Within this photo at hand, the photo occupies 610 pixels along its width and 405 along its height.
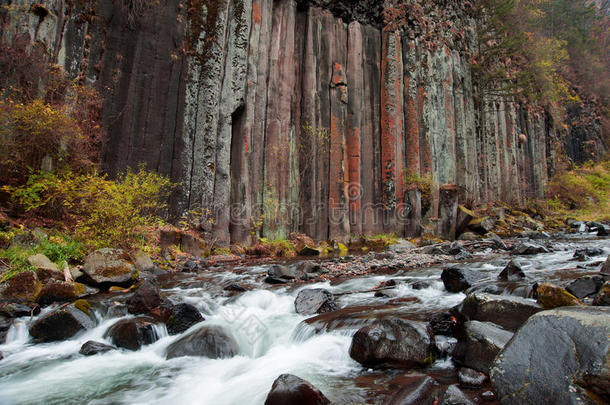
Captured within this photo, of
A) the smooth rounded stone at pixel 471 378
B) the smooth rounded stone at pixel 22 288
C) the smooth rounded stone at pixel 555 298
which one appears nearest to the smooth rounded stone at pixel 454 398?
the smooth rounded stone at pixel 471 378

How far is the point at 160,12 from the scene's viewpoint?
10.9 meters

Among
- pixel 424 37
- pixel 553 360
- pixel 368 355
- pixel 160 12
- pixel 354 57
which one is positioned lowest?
pixel 368 355

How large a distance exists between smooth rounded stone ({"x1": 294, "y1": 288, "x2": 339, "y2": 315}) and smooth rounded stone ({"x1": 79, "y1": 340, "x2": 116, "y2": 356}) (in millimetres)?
2379

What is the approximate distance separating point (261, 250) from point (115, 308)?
6.18m

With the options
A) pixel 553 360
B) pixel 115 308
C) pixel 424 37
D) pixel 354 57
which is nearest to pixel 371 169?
pixel 354 57

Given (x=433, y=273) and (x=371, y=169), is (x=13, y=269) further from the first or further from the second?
(x=371, y=169)

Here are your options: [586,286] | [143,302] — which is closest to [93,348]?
[143,302]

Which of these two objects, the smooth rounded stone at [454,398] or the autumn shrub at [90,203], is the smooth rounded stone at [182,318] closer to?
the smooth rounded stone at [454,398]

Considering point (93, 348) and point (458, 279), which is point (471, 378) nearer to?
point (458, 279)

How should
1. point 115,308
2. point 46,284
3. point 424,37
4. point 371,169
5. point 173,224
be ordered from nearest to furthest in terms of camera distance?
point 115,308 → point 46,284 → point 173,224 → point 371,169 → point 424,37

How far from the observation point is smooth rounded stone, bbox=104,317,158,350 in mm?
4094

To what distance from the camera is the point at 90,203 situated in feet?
25.2

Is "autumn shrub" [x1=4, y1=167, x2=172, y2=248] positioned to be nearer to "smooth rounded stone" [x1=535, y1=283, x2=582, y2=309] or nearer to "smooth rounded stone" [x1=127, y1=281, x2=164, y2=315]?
"smooth rounded stone" [x1=127, y1=281, x2=164, y2=315]

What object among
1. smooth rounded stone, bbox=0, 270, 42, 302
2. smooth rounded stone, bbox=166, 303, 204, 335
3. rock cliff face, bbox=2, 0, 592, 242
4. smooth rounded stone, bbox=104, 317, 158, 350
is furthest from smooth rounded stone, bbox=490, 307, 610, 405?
rock cliff face, bbox=2, 0, 592, 242
